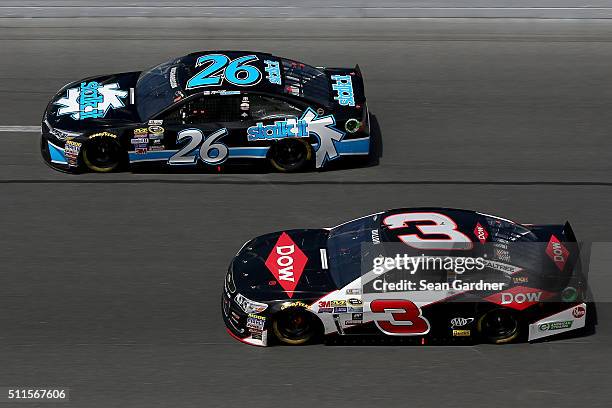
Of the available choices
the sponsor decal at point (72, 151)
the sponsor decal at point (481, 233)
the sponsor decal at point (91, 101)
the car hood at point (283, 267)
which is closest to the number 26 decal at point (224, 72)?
the sponsor decal at point (91, 101)

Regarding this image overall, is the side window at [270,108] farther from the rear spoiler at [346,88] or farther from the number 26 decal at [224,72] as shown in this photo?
the rear spoiler at [346,88]

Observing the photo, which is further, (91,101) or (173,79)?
(91,101)

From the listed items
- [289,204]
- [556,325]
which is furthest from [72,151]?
[556,325]

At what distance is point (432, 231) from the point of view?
10492mm

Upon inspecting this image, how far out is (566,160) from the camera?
14.5 meters

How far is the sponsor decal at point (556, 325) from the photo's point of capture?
10.4 m

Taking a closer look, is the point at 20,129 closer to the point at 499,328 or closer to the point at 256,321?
the point at 256,321

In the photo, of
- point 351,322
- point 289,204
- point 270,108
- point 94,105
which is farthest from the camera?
point 94,105

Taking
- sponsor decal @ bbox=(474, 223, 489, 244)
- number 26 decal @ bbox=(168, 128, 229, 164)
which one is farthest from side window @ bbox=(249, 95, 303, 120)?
sponsor decal @ bbox=(474, 223, 489, 244)

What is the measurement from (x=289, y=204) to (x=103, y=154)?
8.82 ft

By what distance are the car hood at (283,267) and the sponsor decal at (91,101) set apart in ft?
12.3

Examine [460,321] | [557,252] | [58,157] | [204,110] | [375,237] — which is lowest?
[460,321]

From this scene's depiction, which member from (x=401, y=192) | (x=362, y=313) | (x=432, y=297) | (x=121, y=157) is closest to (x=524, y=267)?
(x=432, y=297)

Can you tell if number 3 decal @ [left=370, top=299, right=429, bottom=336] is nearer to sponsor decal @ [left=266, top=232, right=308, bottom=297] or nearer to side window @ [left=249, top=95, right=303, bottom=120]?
sponsor decal @ [left=266, top=232, right=308, bottom=297]
